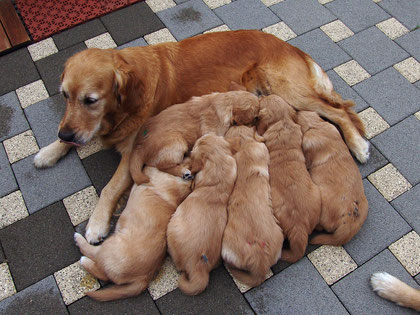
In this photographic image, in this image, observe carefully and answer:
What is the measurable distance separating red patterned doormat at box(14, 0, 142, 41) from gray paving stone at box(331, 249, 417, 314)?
338 centimetres

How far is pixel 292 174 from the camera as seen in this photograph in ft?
8.58

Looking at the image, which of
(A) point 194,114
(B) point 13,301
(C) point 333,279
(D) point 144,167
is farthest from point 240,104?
(B) point 13,301

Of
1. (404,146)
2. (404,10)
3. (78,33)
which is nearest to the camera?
(404,146)

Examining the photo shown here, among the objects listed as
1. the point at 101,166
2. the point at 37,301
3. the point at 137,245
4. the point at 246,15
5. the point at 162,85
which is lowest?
the point at 37,301

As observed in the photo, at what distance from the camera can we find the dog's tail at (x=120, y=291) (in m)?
2.45

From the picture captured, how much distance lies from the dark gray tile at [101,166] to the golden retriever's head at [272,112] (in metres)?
1.14

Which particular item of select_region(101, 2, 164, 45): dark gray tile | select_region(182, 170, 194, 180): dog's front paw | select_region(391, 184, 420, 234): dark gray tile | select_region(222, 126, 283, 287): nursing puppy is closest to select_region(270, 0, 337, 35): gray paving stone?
select_region(101, 2, 164, 45): dark gray tile

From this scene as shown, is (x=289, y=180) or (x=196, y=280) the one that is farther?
(x=289, y=180)

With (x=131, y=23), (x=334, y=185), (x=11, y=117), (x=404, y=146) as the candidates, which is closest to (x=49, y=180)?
(x=11, y=117)

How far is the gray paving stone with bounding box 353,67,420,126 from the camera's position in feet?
11.4

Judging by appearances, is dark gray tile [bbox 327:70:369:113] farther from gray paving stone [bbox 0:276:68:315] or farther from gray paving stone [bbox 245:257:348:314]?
gray paving stone [bbox 0:276:68:315]

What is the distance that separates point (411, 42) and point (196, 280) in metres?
3.18

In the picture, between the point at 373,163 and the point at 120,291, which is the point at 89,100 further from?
the point at 373,163

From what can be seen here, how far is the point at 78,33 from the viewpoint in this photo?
4.01m
